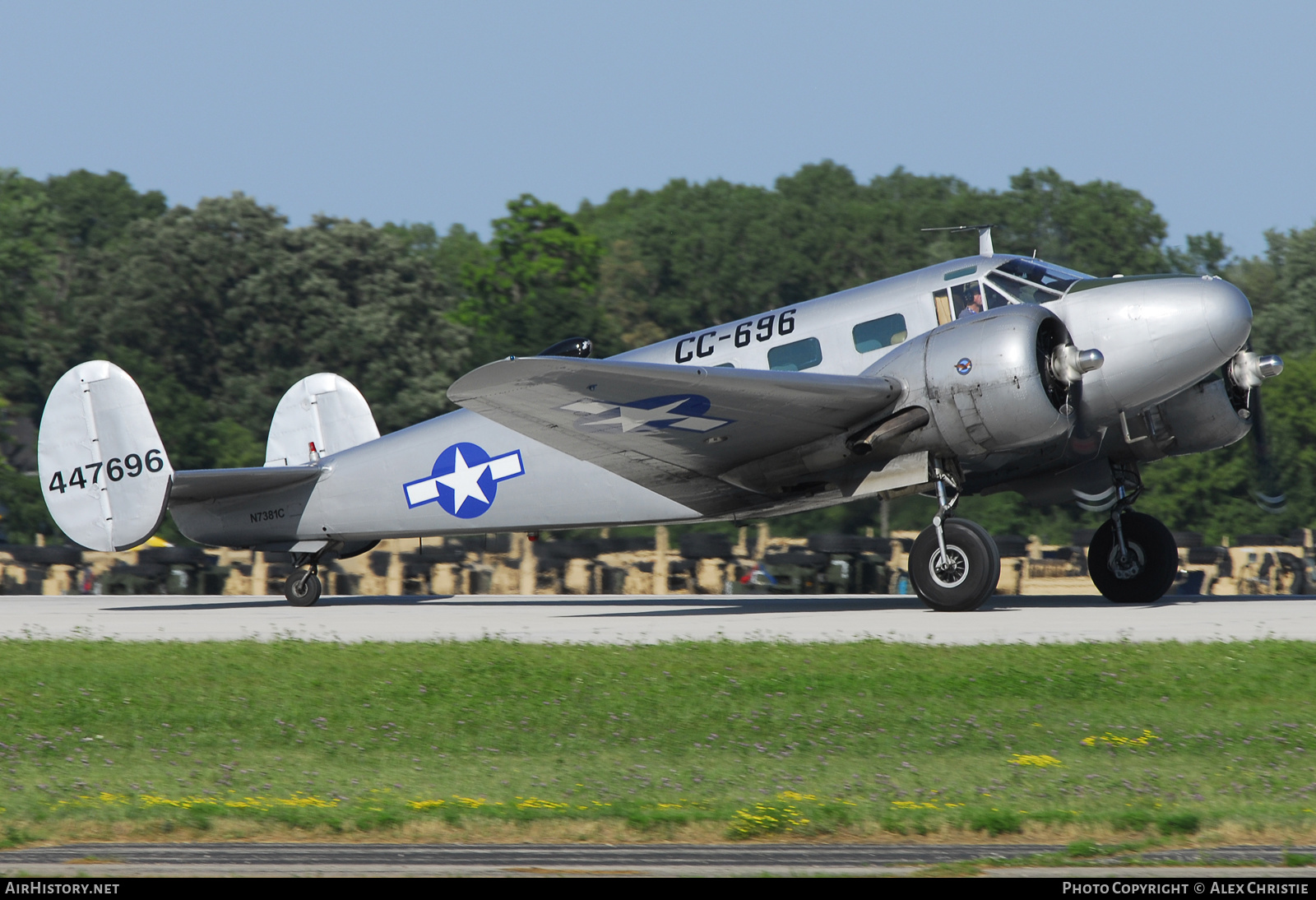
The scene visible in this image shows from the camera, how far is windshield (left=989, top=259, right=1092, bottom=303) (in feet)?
52.9

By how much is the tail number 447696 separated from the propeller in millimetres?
14227

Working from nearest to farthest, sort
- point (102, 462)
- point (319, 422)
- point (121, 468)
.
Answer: point (121, 468)
point (102, 462)
point (319, 422)

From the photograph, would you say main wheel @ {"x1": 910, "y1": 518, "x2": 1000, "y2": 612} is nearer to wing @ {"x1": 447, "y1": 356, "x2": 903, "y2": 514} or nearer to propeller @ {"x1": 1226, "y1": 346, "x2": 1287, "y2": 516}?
wing @ {"x1": 447, "y1": 356, "x2": 903, "y2": 514}

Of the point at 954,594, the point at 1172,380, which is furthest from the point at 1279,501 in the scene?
the point at 954,594

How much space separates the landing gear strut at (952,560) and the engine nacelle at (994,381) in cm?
68

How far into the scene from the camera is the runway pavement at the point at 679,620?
1411 cm

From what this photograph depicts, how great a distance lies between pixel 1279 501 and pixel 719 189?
8105cm

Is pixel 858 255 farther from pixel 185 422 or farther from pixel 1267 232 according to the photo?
pixel 185 422

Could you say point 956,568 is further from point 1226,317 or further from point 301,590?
point 301,590

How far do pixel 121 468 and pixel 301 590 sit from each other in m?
3.26

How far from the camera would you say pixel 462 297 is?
3236 inches

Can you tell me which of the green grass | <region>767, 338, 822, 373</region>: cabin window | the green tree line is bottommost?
the green grass

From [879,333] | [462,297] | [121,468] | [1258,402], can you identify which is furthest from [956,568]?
[462,297]

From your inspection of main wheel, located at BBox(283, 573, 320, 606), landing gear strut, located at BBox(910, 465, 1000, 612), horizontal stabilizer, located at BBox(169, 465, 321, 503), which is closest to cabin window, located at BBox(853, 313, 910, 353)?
landing gear strut, located at BBox(910, 465, 1000, 612)
